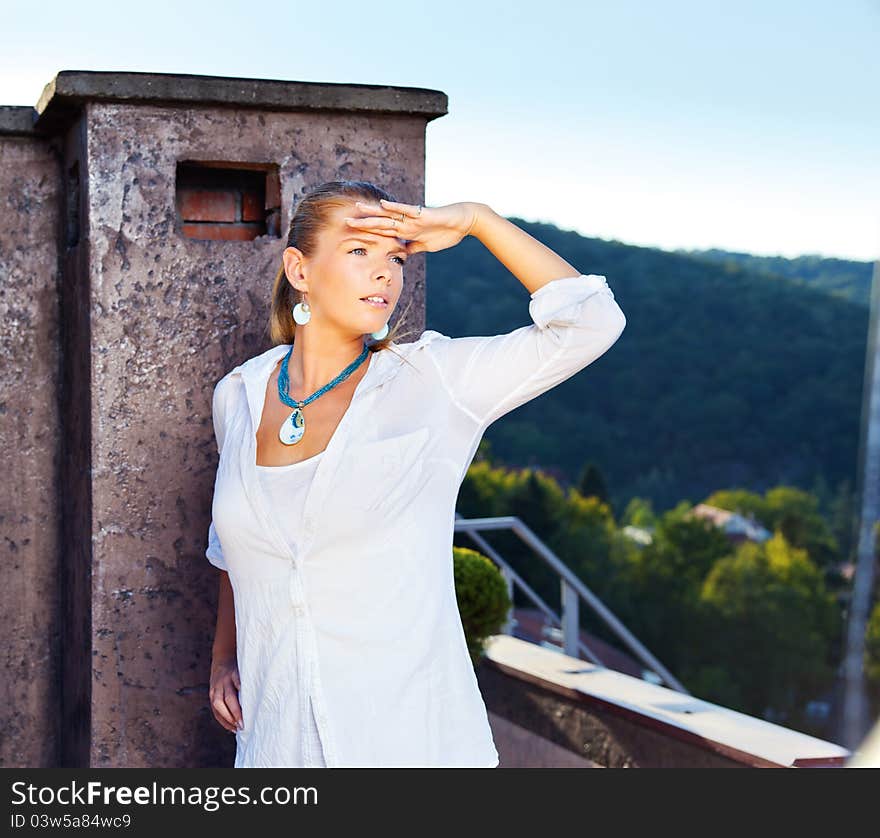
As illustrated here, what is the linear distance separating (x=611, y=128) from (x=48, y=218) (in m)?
36.0

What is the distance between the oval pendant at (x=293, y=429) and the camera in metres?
1.95

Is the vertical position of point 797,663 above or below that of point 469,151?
below

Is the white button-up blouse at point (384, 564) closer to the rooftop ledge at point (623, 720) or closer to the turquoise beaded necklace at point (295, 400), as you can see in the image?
the turquoise beaded necklace at point (295, 400)

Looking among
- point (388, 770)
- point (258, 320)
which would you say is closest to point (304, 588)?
point (388, 770)

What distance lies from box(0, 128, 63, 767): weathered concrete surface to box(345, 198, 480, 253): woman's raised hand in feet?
3.57

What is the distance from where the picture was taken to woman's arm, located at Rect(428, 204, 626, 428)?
1.89m

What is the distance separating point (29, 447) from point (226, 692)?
3.19 feet

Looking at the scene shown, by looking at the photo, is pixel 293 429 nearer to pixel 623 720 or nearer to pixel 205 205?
pixel 205 205

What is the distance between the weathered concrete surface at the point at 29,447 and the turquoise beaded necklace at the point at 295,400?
36.2 inches

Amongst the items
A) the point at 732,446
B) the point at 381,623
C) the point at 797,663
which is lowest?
the point at 797,663

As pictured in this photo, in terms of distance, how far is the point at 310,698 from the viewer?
1845 millimetres

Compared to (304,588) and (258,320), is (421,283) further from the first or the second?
(304,588)

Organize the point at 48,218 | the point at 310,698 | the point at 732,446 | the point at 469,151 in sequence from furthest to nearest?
the point at 732,446
the point at 469,151
the point at 48,218
the point at 310,698

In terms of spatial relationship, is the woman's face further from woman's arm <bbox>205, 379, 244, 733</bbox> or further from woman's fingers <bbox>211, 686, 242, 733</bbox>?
woman's fingers <bbox>211, 686, 242, 733</bbox>
